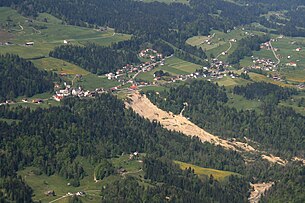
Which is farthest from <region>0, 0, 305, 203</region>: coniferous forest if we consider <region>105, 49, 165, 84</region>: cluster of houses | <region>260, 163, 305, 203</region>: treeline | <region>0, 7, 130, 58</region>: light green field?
<region>0, 7, 130, 58</region>: light green field

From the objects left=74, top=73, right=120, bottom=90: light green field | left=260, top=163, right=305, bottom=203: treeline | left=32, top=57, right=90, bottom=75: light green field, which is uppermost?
left=260, top=163, right=305, bottom=203: treeline

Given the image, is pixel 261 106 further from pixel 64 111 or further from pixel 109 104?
pixel 64 111

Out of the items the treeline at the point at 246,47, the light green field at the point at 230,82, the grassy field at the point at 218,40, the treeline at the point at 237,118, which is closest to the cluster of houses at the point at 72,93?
the treeline at the point at 237,118

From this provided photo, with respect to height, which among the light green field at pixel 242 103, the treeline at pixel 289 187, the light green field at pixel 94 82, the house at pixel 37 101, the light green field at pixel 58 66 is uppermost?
the treeline at pixel 289 187

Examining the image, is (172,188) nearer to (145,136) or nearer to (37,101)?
(145,136)

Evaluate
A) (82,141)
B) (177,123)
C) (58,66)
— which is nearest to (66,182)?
(82,141)

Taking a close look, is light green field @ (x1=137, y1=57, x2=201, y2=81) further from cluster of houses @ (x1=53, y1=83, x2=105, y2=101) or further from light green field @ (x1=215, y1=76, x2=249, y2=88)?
cluster of houses @ (x1=53, y1=83, x2=105, y2=101)

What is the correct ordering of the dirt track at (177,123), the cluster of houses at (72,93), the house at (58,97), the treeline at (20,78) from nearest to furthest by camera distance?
the dirt track at (177,123), the house at (58,97), the treeline at (20,78), the cluster of houses at (72,93)

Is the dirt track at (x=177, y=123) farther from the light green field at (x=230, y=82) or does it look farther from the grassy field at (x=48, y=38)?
the light green field at (x=230, y=82)
